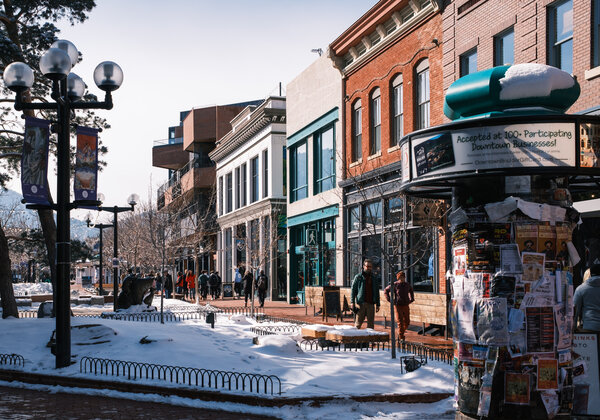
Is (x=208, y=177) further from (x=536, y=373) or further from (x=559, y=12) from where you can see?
(x=536, y=373)

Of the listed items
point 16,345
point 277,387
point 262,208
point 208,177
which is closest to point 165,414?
point 277,387

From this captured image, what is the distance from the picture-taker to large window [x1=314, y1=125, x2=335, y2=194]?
96.9 ft

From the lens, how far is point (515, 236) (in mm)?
6957

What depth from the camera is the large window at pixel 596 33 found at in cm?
1437

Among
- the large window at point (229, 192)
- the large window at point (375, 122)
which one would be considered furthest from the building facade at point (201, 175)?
the large window at point (375, 122)

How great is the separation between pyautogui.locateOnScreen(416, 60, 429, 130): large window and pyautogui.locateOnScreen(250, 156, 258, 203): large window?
20465 mm

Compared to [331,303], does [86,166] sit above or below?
above

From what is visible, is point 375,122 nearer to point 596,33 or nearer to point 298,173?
point 298,173

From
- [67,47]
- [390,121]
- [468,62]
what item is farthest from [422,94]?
[67,47]

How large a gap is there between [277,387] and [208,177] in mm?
46699

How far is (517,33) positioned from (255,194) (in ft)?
86.2

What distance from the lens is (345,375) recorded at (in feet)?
37.5

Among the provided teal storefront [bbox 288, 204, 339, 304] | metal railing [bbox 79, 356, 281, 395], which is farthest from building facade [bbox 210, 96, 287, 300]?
metal railing [bbox 79, 356, 281, 395]

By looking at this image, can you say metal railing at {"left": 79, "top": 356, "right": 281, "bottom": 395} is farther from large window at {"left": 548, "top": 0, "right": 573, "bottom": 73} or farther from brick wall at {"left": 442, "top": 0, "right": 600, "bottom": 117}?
large window at {"left": 548, "top": 0, "right": 573, "bottom": 73}
